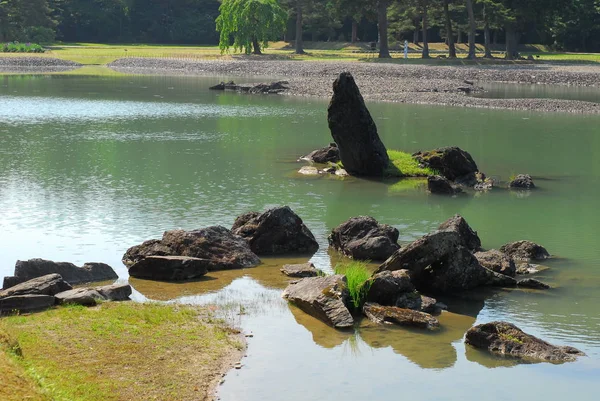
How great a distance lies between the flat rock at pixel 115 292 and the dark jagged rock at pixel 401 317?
13.1 feet

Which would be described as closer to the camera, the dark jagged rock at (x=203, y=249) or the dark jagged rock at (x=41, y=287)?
the dark jagged rock at (x=41, y=287)

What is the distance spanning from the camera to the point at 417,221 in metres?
23.7

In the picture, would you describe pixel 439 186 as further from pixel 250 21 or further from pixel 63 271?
pixel 250 21

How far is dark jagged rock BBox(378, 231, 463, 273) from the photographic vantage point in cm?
1645

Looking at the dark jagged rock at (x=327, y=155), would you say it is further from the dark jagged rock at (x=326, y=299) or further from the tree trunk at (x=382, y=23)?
the tree trunk at (x=382, y=23)

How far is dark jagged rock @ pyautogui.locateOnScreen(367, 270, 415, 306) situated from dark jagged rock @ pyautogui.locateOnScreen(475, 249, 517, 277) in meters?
2.61

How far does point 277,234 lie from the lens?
19719mm

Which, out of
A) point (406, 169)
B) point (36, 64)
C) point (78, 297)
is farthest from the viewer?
point (36, 64)

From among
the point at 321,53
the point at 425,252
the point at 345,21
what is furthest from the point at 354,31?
the point at 425,252

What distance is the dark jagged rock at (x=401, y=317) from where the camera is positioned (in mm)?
14825

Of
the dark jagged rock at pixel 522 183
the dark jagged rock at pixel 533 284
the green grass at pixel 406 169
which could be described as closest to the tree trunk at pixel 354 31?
the green grass at pixel 406 169

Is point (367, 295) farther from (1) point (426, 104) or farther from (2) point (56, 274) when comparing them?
(1) point (426, 104)

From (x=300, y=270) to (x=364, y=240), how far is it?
213 centimetres

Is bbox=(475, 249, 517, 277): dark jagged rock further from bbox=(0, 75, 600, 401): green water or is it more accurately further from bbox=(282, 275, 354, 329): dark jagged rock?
bbox=(282, 275, 354, 329): dark jagged rock
